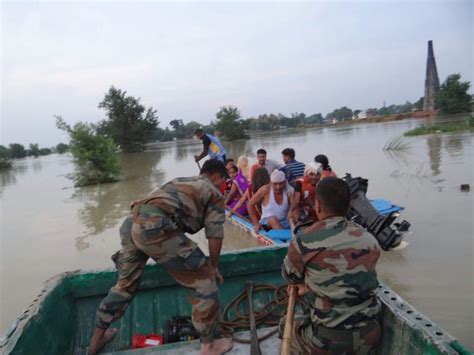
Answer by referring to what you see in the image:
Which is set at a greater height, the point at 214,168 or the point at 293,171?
the point at 214,168

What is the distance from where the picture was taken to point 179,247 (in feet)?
7.20

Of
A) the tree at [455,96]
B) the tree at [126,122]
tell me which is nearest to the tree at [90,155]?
the tree at [126,122]

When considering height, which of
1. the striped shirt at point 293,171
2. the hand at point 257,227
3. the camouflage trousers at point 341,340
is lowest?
the hand at point 257,227

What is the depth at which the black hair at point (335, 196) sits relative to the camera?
1780 mm

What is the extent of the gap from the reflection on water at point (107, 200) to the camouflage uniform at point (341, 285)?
628cm

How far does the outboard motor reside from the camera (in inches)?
155

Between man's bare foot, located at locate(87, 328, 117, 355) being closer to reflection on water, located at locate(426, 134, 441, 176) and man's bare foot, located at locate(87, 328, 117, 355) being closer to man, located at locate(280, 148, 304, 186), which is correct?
man, located at locate(280, 148, 304, 186)

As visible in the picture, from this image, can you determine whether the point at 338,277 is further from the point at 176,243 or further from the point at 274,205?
the point at 274,205

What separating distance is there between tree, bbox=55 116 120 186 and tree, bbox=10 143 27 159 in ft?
170

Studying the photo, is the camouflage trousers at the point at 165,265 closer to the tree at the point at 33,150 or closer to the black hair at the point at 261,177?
the black hair at the point at 261,177

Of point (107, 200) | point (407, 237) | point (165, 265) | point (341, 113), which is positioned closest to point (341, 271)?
point (165, 265)

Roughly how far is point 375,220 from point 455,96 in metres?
35.6

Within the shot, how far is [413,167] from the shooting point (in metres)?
11.1

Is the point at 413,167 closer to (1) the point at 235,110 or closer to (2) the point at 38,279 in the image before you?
(2) the point at 38,279
